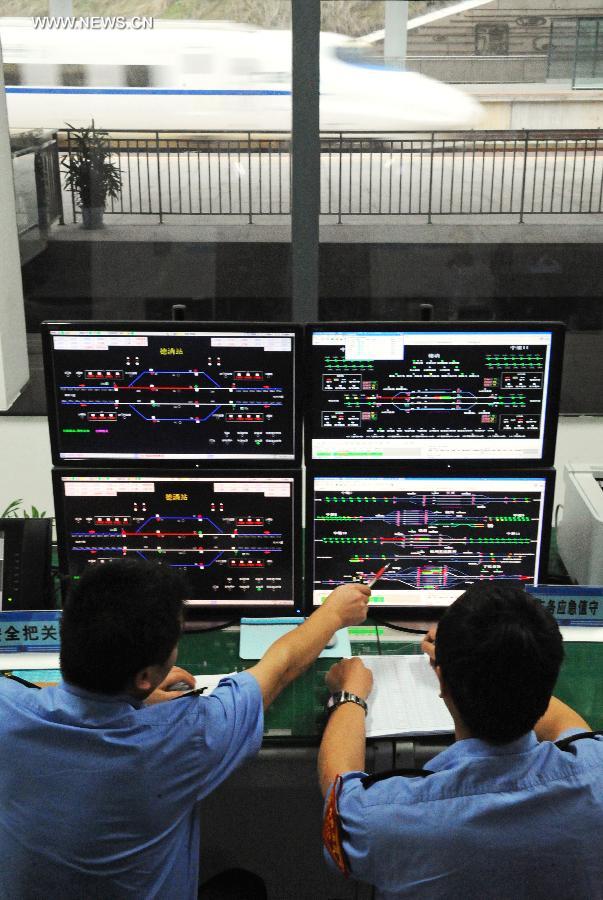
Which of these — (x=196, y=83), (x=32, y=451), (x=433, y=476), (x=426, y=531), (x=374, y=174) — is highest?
(x=196, y=83)

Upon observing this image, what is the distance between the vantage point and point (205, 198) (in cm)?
420

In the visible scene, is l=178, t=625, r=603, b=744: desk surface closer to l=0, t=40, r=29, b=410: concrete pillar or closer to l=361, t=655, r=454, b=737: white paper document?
l=361, t=655, r=454, b=737: white paper document

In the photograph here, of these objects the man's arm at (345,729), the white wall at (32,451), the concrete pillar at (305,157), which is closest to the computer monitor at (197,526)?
the man's arm at (345,729)

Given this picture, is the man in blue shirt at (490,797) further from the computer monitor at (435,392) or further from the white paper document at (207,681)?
the computer monitor at (435,392)

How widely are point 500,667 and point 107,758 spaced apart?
0.56m

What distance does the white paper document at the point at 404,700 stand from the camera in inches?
66.7

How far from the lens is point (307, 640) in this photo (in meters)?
1.78

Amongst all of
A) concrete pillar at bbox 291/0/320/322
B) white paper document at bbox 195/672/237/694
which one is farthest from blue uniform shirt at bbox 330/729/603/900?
concrete pillar at bbox 291/0/320/322

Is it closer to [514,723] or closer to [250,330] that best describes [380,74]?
[250,330]

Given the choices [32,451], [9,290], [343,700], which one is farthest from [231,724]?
[9,290]

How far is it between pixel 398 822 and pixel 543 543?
2.88 feet

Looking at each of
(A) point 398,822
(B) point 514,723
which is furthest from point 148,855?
(B) point 514,723

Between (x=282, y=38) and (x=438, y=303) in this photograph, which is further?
(x=438, y=303)

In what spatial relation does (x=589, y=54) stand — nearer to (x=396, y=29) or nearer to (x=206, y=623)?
(x=396, y=29)
